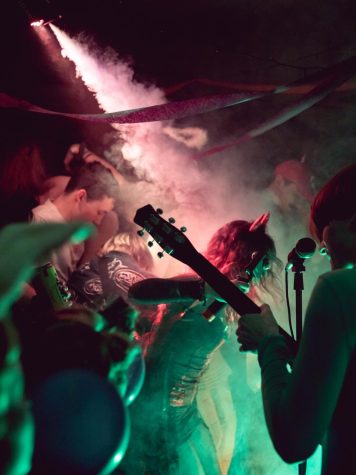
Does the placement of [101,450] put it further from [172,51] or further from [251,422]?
[172,51]

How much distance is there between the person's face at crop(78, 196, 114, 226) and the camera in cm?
494

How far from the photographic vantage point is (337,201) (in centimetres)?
154

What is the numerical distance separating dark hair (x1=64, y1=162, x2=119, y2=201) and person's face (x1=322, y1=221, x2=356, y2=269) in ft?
13.6

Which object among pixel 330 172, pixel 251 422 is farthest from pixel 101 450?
pixel 330 172

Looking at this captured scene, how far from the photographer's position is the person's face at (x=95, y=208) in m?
4.94

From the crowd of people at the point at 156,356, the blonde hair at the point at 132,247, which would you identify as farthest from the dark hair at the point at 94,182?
the crowd of people at the point at 156,356

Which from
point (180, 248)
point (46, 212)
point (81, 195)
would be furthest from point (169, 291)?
point (81, 195)

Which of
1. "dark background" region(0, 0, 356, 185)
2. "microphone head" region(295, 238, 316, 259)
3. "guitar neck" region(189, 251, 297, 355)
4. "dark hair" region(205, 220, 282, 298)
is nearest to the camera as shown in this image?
"guitar neck" region(189, 251, 297, 355)

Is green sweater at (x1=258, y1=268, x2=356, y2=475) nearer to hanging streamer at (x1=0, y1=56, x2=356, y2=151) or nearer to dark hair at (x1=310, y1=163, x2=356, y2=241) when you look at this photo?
dark hair at (x1=310, y1=163, x2=356, y2=241)

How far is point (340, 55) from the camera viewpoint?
4.93 meters

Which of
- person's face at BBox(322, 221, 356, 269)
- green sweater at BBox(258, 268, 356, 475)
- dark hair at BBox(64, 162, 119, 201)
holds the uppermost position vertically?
dark hair at BBox(64, 162, 119, 201)

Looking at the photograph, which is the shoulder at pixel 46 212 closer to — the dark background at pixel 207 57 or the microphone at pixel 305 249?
the dark background at pixel 207 57

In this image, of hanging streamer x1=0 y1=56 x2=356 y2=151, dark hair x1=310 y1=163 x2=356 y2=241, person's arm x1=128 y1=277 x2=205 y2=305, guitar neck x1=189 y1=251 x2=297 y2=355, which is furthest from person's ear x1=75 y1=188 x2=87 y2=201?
dark hair x1=310 y1=163 x2=356 y2=241

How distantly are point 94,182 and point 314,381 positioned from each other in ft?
15.4
